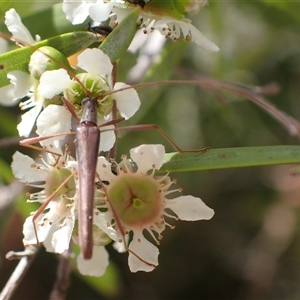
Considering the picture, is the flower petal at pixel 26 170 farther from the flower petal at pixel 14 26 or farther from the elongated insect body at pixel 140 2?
the elongated insect body at pixel 140 2

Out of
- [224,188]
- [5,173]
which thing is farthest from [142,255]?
[224,188]

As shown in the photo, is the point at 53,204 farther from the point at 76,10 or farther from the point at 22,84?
the point at 76,10

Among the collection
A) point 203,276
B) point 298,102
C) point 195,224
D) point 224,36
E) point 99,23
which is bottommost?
point 203,276

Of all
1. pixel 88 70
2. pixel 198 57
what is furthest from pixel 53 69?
pixel 198 57

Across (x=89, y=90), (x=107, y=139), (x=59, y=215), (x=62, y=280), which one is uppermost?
(x=89, y=90)

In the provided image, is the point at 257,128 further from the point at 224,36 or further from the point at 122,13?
the point at 122,13

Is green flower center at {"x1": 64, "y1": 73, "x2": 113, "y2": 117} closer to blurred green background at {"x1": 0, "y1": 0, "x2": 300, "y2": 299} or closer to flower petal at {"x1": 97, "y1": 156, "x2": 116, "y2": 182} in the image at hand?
flower petal at {"x1": 97, "y1": 156, "x2": 116, "y2": 182}
